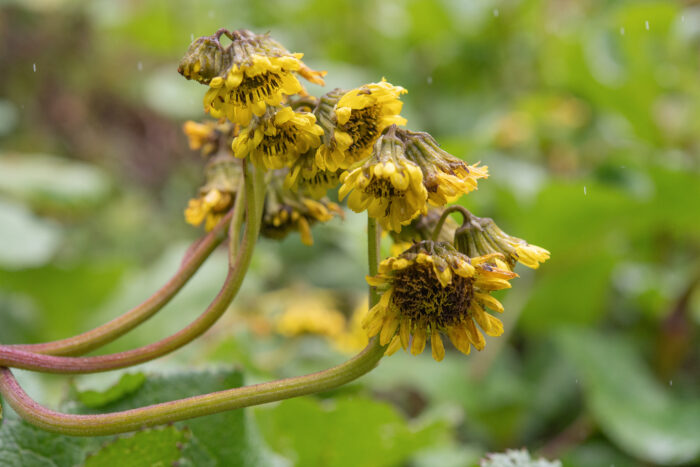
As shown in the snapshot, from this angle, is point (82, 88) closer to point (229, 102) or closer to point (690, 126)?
point (690, 126)

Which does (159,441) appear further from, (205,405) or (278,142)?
(278,142)

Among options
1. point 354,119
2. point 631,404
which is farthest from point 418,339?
→ point 631,404

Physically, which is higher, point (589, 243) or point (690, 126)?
point (690, 126)

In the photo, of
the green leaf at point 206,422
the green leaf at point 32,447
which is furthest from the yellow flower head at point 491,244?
the green leaf at point 32,447

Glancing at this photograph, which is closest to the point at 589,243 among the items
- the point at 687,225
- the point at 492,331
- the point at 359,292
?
the point at 687,225

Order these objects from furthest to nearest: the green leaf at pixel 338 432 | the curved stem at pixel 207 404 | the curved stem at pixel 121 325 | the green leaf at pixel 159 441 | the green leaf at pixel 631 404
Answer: the green leaf at pixel 631 404, the green leaf at pixel 338 432, the green leaf at pixel 159 441, the curved stem at pixel 121 325, the curved stem at pixel 207 404

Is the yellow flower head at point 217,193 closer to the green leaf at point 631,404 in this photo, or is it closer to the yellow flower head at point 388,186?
A: the yellow flower head at point 388,186
